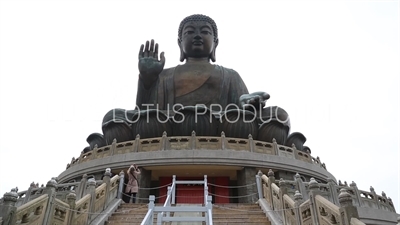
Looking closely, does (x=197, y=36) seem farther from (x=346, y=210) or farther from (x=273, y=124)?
(x=346, y=210)

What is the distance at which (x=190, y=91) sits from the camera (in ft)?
51.8

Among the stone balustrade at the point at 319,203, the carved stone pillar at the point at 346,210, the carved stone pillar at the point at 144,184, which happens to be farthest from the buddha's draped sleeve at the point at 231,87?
the carved stone pillar at the point at 346,210

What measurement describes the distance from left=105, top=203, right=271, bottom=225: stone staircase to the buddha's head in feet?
39.6

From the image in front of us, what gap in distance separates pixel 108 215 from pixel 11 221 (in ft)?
8.19

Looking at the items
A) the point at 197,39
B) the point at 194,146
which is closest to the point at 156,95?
the point at 197,39

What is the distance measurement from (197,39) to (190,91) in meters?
3.62

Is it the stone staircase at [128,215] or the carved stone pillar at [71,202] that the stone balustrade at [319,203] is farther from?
the carved stone pillar at [71,202]

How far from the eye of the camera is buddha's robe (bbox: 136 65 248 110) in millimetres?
15594

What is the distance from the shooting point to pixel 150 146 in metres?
11.1

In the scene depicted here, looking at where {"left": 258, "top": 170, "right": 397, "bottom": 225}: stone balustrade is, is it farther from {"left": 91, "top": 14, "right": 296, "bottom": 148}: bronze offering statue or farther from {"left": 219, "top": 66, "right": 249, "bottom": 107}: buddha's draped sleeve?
{"left": 219, "top": 66, "right": 249, "bottom": 107}: buddha's draped sleeve

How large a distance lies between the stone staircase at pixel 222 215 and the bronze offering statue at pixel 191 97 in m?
5.46

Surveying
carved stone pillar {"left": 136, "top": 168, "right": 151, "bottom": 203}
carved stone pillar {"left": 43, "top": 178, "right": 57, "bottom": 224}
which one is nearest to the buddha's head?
carved stone pillar {"left": 136, "top": 168, "right": 151, "bottom": 203}

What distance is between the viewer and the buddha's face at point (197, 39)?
1780 centimetres

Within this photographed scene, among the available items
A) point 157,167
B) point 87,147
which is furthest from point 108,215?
point 87,147
